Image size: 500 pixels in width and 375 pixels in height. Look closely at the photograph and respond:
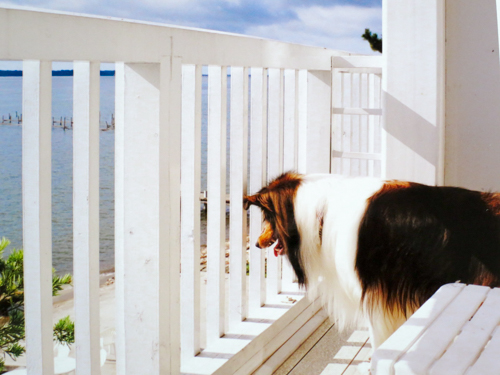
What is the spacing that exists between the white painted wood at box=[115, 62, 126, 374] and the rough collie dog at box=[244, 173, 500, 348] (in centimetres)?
43

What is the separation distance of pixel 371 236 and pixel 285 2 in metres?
30.4

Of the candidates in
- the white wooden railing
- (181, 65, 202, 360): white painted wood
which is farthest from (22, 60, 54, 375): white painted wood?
(181, 65, 202, 360): white painted wood

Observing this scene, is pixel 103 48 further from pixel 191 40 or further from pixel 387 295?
pixel 387 295

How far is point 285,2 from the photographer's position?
2986 centimetres

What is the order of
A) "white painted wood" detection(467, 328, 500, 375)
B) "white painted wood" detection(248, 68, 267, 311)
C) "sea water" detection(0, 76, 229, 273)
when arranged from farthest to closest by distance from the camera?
1. "sea water" detection(0, 76, 229, 273)
2. "white painted wood" detection(248, 68, 267, 311)
3. "white painted wood" detection(467, 328, 500, 375)

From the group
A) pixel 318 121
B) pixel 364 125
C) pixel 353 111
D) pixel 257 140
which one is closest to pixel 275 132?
pixel 257 140

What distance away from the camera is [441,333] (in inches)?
32.6

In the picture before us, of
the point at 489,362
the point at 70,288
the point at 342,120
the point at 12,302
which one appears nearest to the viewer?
the point at 489,362

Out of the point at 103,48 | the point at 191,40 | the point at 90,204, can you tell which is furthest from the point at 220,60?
the point at 90,204

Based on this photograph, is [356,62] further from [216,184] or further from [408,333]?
→ [408,333]

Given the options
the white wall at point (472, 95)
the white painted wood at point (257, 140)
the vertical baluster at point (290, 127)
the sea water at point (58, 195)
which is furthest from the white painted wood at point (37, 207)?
the sea water at point (58, 195)

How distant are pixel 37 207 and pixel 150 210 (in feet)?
0.94

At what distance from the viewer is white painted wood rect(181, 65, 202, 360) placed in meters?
1.44

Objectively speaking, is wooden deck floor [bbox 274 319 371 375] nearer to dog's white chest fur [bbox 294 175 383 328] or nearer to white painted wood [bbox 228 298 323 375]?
white painted wood [bbox 228 298 323 375]
